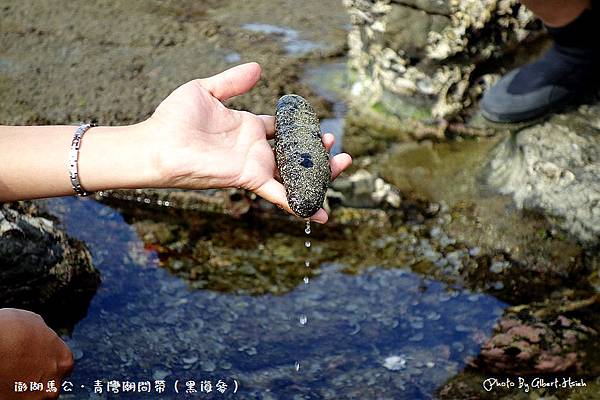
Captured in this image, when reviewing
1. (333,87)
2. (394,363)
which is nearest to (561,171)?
(394,363)

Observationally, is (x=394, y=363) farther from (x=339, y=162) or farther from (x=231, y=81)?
(x=231, y=81)

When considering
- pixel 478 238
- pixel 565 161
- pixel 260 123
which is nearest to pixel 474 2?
pixel 565 161

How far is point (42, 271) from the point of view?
11.7 feet

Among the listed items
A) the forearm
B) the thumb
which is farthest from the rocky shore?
the thumb

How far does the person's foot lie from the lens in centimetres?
425

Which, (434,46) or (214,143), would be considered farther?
(434,46)

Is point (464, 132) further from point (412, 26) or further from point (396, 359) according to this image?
point (396, 359)

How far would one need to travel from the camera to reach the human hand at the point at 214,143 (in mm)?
2871

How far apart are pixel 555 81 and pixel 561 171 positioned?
1.92 ft

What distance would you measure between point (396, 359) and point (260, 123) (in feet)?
4.55

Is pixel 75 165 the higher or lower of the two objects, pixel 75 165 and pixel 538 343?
the higher

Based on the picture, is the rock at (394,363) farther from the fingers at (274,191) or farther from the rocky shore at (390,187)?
the fingers at (274,191)

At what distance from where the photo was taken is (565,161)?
4.25m

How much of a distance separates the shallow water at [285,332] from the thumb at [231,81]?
4.21 ft
